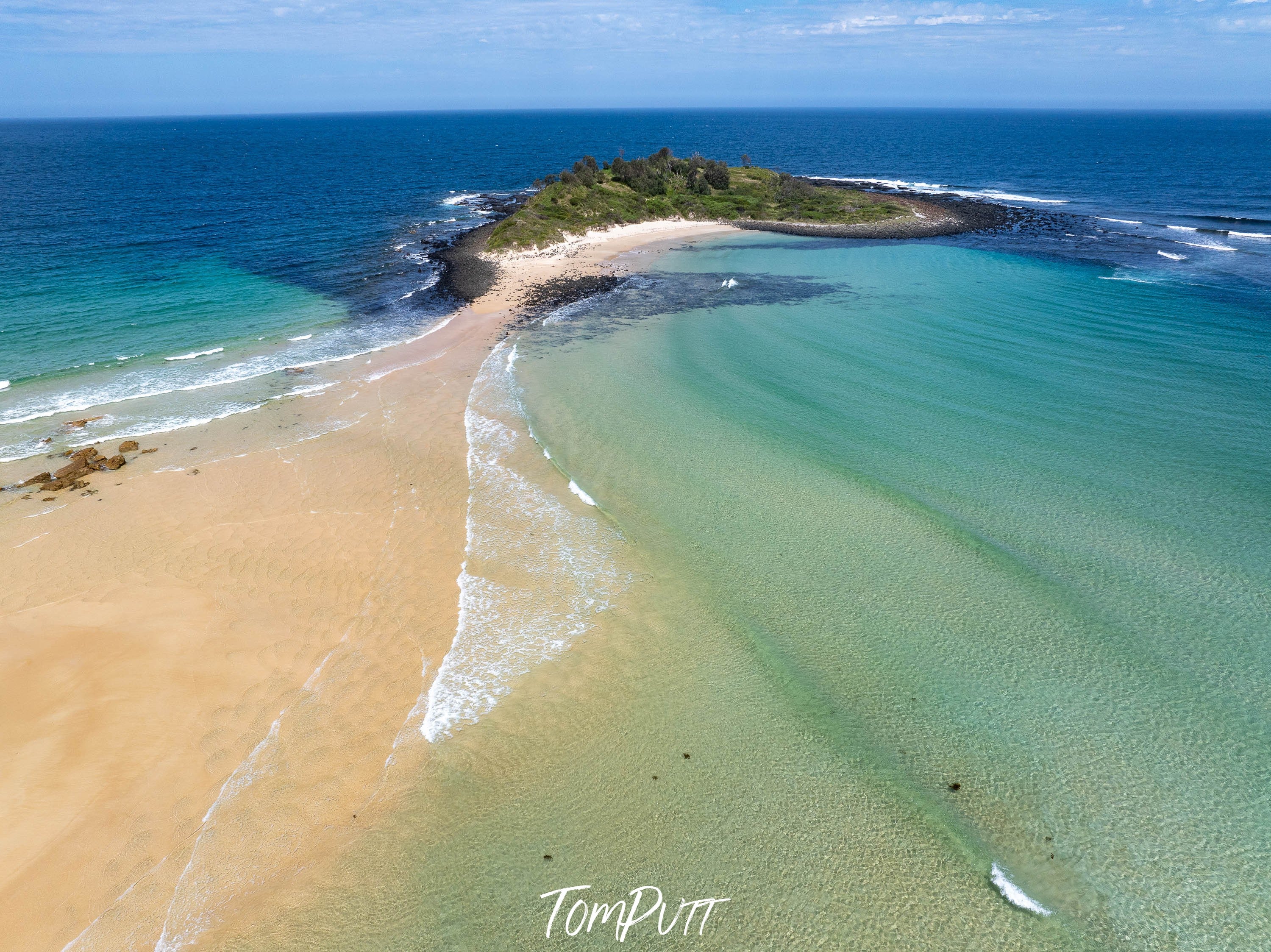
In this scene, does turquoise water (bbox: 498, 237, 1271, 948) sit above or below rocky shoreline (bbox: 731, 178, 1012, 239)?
below

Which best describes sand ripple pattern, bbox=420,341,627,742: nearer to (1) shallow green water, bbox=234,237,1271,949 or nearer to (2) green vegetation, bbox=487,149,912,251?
(1) shallow green water, bbox=234,237,1271,949

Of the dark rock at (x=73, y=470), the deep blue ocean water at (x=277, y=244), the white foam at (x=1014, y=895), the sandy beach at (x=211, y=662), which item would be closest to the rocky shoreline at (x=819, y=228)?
the deep blue ocean water at (x=277, y=244)

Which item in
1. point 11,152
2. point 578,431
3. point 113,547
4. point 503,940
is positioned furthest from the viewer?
point 11,152

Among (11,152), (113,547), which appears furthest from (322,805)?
(11,152)

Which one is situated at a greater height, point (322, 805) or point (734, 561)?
point (734, 561)

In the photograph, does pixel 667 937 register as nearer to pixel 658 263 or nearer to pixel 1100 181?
pixel 658 263

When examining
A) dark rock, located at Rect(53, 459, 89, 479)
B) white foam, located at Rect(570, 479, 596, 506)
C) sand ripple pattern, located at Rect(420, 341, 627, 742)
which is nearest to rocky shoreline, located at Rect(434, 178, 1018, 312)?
sand ripple pattern, located at Rect(420, 341, 627, 742)

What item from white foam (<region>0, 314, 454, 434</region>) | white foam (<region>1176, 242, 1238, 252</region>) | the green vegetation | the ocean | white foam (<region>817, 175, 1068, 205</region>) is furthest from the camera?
white foam (<region>817, 175, 1068, 205</region>)
